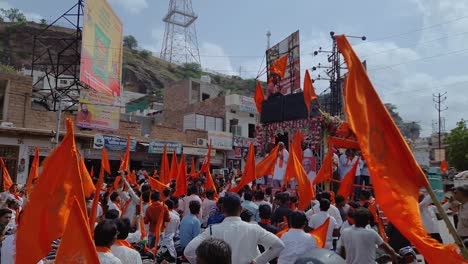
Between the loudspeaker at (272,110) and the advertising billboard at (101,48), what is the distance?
33.4 ft

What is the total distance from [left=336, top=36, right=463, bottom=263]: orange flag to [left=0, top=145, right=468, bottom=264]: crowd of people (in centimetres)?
56

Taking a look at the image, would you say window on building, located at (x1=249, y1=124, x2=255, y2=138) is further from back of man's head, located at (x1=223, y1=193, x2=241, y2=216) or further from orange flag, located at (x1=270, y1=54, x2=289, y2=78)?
back of man's head, located at (x1=223, y1=193, x2=241, y2=216)

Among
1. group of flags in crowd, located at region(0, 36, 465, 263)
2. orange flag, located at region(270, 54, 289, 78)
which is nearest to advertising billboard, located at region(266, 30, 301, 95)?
orange flag, located at region(270, 54, 289, 78)

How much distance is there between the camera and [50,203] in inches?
150

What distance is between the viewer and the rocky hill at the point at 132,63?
54875 millimetres

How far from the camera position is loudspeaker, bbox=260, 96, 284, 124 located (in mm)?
17859

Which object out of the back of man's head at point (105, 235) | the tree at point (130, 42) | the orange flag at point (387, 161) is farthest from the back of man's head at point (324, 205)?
the tree at point (130, 42)

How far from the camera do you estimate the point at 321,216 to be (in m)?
6.02

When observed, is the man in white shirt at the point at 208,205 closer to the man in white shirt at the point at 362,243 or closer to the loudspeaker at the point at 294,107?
the man in white shirt at the point at 362,243

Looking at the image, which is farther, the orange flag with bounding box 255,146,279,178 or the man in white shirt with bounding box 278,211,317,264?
the orange flag with bounding box 255,146,279,178

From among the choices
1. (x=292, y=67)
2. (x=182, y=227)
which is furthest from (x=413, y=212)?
(x=292, y=67)

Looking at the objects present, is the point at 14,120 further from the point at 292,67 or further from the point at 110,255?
the point at 110,255

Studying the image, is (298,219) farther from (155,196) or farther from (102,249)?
(155,196)

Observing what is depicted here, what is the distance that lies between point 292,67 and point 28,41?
46696 mm
